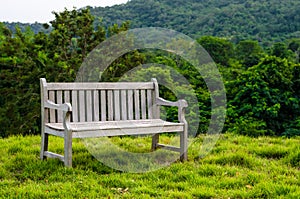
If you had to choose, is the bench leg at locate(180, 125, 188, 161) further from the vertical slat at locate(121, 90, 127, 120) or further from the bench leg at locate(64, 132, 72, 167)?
the bench leg at locate(64, 132, 72, 167)

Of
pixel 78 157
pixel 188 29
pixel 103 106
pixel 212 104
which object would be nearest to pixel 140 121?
pixel 103 106

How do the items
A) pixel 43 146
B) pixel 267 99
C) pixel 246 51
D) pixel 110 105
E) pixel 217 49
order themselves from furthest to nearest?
1. pixel 246 51
2. pixel 217 49
3. pixel 267 99
4. pixel 110 105
5. pixel 43 146

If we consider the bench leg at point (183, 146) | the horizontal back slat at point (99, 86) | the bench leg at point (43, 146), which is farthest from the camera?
the bench leg at point (183, 146)

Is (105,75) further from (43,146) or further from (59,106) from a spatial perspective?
(59,106)

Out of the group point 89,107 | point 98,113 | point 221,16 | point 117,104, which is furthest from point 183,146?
point 221,16

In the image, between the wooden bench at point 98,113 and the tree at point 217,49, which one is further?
the tree at point 217,49

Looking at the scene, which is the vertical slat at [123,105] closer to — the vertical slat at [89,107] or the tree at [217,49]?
the vertical slat at [89,107]

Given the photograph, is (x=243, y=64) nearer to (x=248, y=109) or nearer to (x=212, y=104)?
(x=212, y=104)

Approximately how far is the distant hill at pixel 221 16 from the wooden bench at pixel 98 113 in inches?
1114

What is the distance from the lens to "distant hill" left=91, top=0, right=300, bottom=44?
3516 cm

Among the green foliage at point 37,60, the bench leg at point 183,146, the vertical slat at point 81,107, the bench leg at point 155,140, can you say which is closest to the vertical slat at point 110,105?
the vertical slat at point 81,107

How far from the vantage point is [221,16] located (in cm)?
3966

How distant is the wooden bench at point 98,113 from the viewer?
467cm

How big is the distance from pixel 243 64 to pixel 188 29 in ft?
19.1
